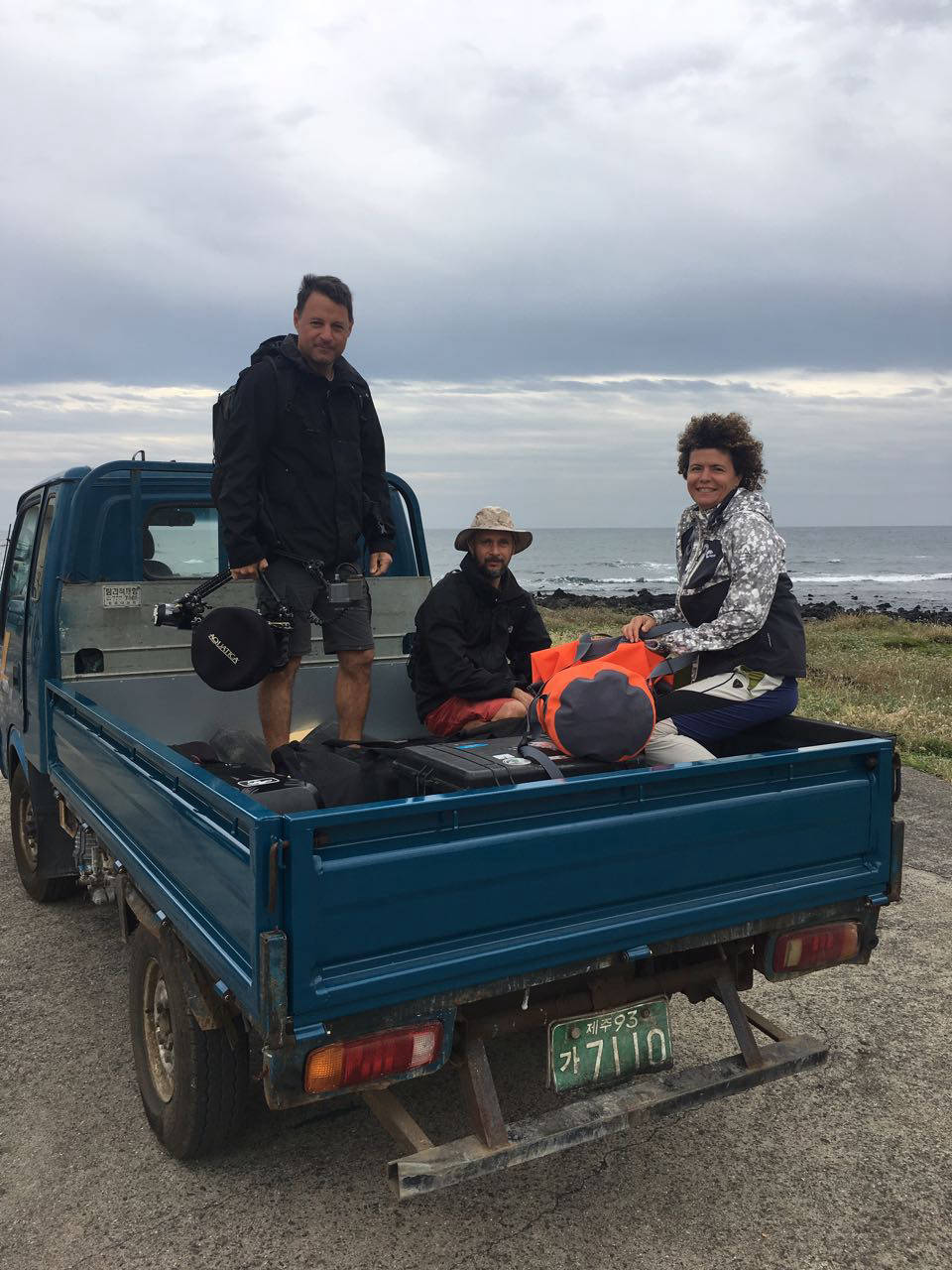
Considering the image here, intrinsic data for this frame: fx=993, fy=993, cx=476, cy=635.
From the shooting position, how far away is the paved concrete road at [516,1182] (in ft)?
7.95

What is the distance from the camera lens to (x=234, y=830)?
221cm

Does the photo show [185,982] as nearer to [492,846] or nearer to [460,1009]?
[460,1009]

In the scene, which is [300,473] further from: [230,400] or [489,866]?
[489,866]

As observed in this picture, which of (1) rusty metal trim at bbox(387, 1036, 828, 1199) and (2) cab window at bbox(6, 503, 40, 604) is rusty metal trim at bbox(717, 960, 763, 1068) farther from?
(2) cab window at bbox(6, 503, 40, 604)

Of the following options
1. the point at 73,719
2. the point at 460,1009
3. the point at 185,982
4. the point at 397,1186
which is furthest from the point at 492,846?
the point at 73,719

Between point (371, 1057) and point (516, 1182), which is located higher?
point (371, 1057)

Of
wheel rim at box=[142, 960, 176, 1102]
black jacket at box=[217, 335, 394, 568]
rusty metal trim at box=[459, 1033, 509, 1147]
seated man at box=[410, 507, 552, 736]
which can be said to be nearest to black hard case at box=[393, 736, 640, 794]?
rusty metal trim at box=[459, 1033, 509, 1147]

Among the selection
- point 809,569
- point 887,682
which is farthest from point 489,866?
point 809,569

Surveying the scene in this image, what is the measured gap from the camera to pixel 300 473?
4148 millimetres

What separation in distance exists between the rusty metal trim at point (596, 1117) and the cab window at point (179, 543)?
3.21m

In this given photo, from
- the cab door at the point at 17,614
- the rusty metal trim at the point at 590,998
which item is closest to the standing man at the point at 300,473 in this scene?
the cab door at the point at 17,614

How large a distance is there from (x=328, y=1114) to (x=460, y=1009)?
36.0 inches

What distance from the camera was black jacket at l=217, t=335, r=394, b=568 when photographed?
12.9 ft

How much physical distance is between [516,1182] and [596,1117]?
18.8 inches
